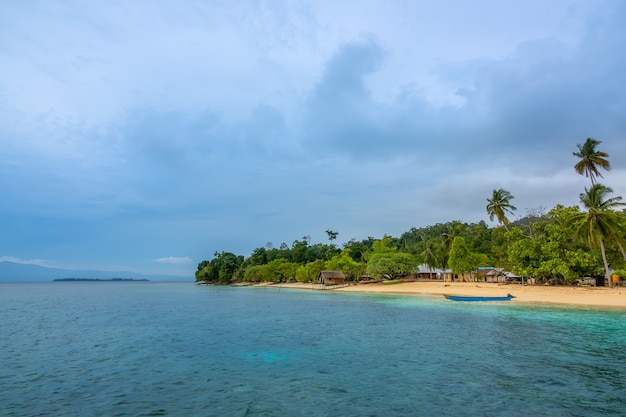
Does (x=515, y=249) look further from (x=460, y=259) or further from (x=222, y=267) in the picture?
(x=222, y=267)

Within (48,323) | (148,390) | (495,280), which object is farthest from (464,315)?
(495,280)

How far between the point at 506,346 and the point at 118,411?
17.8 meters

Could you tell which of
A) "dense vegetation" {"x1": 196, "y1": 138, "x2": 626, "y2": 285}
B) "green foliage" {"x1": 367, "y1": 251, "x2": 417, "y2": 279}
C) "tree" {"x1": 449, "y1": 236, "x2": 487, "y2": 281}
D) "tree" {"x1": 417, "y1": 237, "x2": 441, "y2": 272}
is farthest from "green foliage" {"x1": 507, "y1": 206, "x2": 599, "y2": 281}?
"tree" {"x1": 417, "y1": 237, "x2": 441, "y2": 272}

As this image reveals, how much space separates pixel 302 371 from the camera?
14.6 metres

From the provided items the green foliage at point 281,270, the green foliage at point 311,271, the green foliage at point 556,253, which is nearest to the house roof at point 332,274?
the green foliage at point 311,271

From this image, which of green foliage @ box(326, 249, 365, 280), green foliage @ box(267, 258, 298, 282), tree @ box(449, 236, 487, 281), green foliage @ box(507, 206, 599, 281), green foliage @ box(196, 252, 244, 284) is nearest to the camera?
green foliage @ box(507, 206, 599, 281)

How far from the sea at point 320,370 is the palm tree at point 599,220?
19.9 m

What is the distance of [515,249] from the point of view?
5366cm

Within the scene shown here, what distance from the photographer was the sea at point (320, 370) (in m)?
10.8

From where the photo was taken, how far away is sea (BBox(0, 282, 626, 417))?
10.8 meters

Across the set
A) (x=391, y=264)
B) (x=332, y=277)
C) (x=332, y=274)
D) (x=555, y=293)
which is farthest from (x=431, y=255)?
(x=555, y=293)

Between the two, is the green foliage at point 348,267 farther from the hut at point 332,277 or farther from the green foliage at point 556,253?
the green foliage at point 556,253

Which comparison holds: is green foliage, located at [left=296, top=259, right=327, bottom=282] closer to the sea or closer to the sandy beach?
the sandy beach

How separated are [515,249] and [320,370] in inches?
1918
